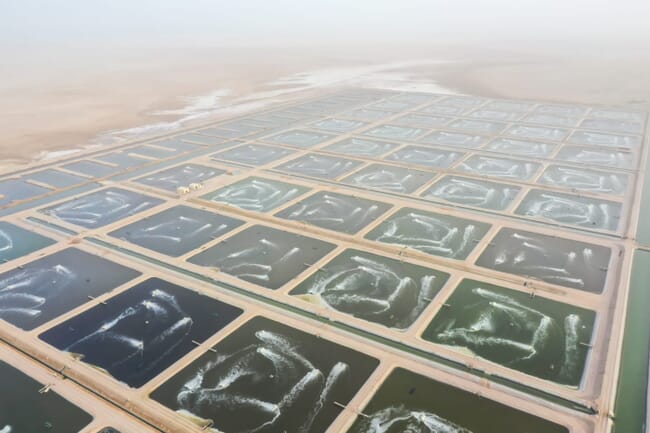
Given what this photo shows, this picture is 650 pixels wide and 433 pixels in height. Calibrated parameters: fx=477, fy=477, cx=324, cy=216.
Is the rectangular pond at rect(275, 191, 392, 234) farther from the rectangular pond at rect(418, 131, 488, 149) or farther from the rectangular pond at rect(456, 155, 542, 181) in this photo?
the rectangular pond at rect(418, 131, 488, 149)

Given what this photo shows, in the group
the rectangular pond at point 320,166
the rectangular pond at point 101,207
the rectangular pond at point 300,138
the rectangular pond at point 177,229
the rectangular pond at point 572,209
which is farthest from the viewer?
the rectangular pond at point 300,138

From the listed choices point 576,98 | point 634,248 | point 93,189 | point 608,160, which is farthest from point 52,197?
point 576,98

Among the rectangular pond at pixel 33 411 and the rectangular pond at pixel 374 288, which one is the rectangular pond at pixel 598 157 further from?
the rectangular pond at pixel 33 411

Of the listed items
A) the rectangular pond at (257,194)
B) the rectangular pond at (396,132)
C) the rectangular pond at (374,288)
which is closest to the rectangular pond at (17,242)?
the rectangular pond at (257,194)

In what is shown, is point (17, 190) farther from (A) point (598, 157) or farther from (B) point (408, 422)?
(A) point (598, 157)

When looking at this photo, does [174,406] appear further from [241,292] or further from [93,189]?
[93,189]

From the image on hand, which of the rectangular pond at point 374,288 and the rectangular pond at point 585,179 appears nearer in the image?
the rectangular pond at point 374,288

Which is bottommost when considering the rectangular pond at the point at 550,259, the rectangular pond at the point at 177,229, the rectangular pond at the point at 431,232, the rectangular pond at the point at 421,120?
the rectangular pond at the point at 550,259
